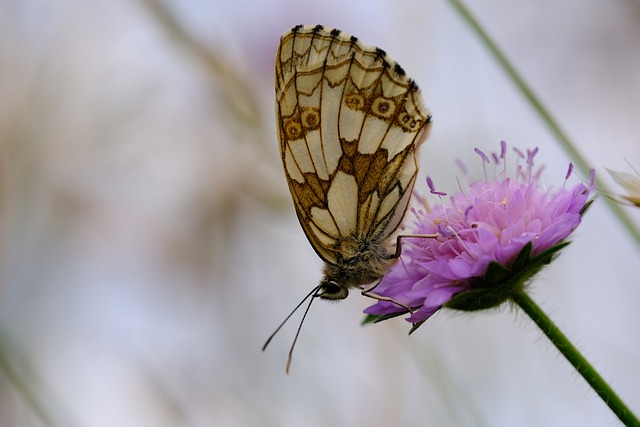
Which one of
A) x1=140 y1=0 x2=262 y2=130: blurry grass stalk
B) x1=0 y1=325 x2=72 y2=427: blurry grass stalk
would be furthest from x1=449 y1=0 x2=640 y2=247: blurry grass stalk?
x1=0 y1=325 x2=72 y2=427: blurry grass stalk

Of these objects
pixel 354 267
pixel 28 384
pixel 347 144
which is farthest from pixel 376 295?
pixel 28 384

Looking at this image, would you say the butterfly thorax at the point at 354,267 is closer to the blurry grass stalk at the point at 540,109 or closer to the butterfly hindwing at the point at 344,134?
the butterfly hindwing at the point at 344,134

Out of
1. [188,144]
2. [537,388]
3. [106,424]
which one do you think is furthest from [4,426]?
[537,388]

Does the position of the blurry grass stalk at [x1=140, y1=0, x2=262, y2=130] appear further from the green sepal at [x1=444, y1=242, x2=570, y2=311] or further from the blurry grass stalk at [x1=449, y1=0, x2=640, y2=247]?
the green sepal at [x1=444, y1=242, x2=570, y2=311]

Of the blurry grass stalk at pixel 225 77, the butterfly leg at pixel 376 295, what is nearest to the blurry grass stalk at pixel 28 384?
the butterfly leg at pixel 376 295

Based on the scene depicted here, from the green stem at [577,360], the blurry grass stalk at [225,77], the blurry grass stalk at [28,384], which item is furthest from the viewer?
the blurry grass stalk at [225,77]

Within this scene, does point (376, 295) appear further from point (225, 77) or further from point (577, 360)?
point (225, 77)

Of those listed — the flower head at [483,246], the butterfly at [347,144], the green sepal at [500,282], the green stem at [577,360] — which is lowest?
the green stem at [577,360]
